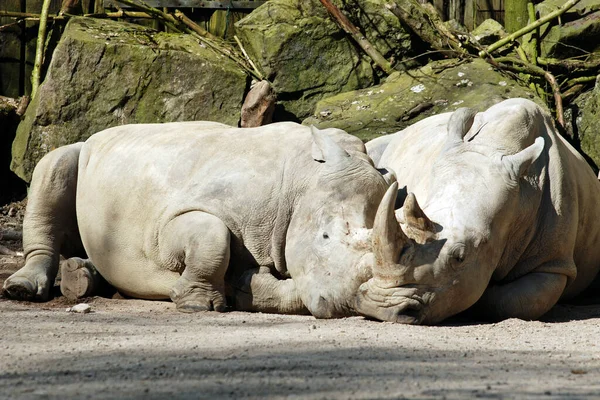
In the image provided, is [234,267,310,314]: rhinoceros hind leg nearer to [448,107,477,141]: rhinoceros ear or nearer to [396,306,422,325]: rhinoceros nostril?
[396,306,422,325]: rhinoceros nostril

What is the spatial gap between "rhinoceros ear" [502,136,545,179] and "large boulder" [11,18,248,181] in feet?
14.6

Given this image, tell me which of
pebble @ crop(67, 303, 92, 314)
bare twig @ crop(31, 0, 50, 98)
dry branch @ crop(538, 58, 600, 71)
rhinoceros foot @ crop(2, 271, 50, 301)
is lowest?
rhinoceros foot @ crop(2, 271, 50, 301)

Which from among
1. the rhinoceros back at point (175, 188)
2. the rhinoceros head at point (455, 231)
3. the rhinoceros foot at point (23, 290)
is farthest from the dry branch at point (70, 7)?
the rhinoceros head at point (455, 231)

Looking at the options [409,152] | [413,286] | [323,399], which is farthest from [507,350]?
[409,152]

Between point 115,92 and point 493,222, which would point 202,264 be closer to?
point 493,222

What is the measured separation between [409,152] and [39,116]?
4346 mm

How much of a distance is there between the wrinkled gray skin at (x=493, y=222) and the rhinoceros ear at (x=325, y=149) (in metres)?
0.55

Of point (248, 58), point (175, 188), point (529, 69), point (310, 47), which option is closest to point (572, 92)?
point (529, 69)

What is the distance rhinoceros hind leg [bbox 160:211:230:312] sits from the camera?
612 centimetres

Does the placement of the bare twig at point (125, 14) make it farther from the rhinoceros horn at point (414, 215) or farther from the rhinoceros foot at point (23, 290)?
the rhinoceros horn at point (414, 215)

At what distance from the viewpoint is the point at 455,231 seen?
546cm

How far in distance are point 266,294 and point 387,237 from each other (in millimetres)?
1300

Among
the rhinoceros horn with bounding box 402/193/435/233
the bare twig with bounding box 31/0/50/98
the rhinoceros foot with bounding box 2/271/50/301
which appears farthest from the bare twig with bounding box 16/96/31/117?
the rhinoceros horn with bounding box 402/193/435/233

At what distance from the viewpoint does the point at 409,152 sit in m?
7.26
